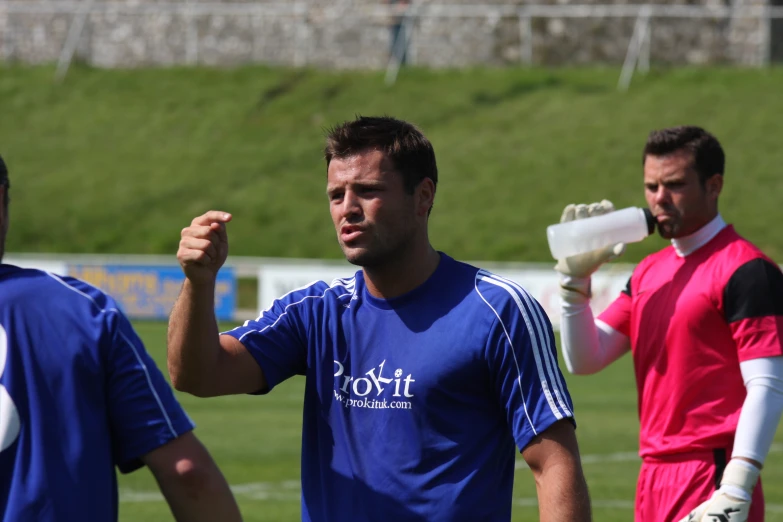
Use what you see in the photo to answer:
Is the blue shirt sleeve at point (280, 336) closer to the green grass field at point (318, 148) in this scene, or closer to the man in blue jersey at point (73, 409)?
the man in blue jersey at point (73, 409)

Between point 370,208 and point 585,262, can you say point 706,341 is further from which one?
point 370,208

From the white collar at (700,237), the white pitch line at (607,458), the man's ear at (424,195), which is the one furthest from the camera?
the white pitch line at (607,458)

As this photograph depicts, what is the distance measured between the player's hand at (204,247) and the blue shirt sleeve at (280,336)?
487 millimetres

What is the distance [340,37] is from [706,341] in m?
30.4

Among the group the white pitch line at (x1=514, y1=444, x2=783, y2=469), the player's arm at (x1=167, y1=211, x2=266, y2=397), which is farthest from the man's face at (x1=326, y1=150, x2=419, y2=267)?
the white pitch line at (x1=514, y1=444, x2=783, y2=469)

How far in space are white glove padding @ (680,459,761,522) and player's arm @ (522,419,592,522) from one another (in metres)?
1.25

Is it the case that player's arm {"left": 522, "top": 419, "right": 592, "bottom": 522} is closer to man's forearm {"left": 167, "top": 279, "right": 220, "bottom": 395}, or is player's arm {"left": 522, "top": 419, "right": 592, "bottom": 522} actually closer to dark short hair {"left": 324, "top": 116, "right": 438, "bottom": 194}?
dark short hair {"left": 324, "top": 116, "right": 438, "bottom": 194}

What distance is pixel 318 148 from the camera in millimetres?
30047

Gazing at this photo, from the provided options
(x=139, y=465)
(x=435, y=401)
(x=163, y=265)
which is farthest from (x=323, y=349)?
(x=163, y=265)

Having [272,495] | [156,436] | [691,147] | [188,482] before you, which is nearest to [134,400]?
[156,436]

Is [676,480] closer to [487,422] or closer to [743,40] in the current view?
[487,422]

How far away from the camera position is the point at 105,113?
112 ft

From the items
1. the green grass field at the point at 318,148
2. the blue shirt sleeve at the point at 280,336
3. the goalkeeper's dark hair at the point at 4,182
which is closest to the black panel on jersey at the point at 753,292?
the blue shirt sleeve at the point at 280,336

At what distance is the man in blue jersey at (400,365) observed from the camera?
406cm
